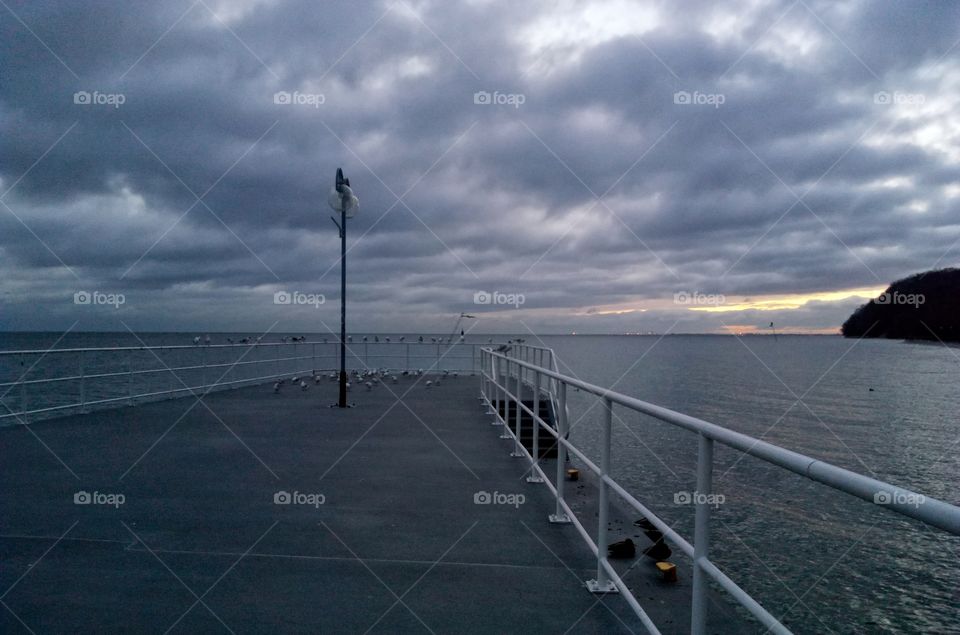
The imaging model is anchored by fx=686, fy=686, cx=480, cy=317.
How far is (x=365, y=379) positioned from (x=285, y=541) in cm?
1506

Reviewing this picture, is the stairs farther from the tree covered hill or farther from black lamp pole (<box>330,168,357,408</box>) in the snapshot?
the tree covered hill

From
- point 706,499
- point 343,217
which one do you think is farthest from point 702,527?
point 343,217

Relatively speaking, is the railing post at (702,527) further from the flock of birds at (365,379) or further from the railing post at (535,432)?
the flock of birds at (365,379)

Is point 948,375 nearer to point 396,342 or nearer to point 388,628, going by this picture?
point 396,342

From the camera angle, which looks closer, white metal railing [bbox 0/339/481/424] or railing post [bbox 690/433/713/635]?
railing post [bbox 690/433/713/635]

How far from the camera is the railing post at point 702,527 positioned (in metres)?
2.28

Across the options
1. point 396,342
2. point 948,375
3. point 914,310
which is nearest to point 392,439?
point 396,342

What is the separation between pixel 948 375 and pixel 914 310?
33247 mm

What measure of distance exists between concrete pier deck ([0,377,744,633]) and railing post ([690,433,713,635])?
816mm

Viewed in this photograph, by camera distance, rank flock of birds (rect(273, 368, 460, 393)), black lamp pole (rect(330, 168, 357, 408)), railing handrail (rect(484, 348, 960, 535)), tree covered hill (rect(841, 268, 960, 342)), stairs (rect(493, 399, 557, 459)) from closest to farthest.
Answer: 1. railing handrail (rect(484, 348, 960, 535))
2. stairs (rect(493, 399, 557, 459))
3. black lamp pole (rect(330, 168, 357, 408))
4. flock of birds (rect(273, 368, 460, 393))
5. tree covered hill (rect(841, 268, 960, 342))

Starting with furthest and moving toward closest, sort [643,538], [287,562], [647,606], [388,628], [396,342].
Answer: [396,342]
[643,538]
[287,562]
[647,606]
[388,628]

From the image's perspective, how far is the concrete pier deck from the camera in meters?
3.23

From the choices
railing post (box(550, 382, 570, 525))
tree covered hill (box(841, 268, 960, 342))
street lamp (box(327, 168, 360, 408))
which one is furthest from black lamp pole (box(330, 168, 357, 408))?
tree covered hill (box(841, 268, 960, 342))

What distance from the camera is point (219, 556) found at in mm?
4020
